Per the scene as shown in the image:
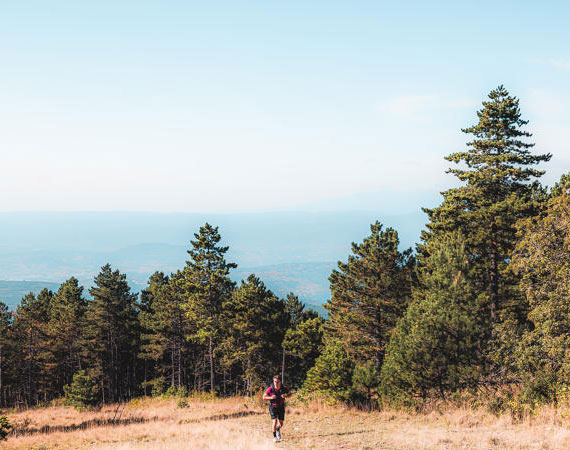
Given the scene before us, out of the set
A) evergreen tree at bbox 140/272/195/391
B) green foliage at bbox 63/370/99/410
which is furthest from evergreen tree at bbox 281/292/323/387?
green foliage at bbox 63/370/99/410

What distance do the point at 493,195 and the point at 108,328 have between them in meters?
45.9

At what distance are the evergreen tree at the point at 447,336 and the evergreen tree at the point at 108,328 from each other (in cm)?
4154

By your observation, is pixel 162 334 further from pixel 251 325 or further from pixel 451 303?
pixel 451 303

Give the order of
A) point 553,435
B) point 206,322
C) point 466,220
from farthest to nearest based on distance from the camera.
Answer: point 206,322 → point 466,220 → point 553,435

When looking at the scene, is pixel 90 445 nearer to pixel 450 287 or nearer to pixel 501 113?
pixel 450 287

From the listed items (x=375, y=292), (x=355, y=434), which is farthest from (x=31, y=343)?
(x=355, y=434)

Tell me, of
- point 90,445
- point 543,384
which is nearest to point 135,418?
point 90,445

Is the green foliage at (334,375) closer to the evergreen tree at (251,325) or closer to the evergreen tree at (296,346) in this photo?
the evergreen tree at (296,346)

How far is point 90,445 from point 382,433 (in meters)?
11.3

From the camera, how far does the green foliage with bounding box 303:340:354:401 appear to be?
24531mm

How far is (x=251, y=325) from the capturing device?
134ft

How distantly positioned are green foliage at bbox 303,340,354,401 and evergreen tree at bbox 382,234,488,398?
555 cm

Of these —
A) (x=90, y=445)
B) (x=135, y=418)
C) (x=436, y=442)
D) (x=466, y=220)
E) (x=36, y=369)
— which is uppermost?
(x=466, y=220)

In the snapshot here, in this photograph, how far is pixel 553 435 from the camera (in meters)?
12.5
